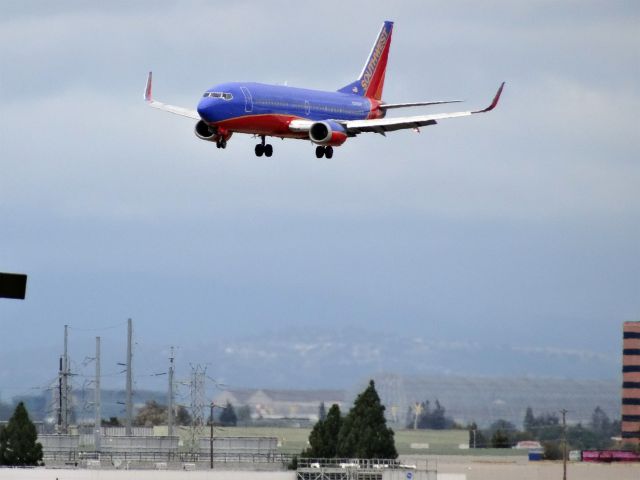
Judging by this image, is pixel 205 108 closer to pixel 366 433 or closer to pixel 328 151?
pixel 328 151

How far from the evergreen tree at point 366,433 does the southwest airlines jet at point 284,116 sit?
3774 cm

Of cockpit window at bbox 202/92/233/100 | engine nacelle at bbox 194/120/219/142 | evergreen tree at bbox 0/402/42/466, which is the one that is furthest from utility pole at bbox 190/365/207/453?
cockpit window at bbox 202/92/233/100

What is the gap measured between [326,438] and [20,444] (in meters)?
25.4

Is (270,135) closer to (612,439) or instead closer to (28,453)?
(28,453)

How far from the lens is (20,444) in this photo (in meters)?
128

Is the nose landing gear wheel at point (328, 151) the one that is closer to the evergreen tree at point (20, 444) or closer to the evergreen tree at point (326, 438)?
the evergreen tree at point (326, 438)

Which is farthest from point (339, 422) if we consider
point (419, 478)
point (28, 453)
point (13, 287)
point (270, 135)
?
point (13, 287)

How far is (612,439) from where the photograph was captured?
196 m

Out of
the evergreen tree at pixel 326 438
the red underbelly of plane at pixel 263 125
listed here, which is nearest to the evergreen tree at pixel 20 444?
the evergreen tree at pixel 326 438

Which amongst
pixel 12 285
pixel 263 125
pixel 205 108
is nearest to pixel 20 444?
pixel 263 125

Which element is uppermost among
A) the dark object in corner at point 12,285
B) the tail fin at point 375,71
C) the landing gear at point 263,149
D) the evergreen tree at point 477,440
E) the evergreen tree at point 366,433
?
the tail fin at point 375,71

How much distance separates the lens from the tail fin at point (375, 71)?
369 feet

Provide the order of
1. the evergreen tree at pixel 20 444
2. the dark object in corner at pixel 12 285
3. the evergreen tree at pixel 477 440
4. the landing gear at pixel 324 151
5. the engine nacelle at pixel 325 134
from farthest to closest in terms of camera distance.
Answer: the evergreen tree at pixel 477 440
the evergreen tree at pixel 20 444
the landing gear at pixel 324 151
the engine nacelle at pixel 325 134
the dark object in corner at pixel 12 285

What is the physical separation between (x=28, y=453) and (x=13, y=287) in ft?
357
